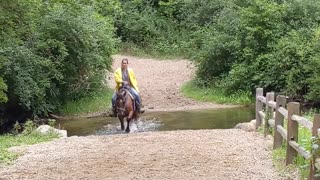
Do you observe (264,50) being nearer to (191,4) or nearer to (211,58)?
(211,58)

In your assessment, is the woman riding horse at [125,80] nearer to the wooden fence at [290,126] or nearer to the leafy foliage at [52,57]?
the leafy foliage at [52,57]

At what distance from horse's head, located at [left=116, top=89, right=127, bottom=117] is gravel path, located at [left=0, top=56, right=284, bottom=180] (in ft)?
10.9

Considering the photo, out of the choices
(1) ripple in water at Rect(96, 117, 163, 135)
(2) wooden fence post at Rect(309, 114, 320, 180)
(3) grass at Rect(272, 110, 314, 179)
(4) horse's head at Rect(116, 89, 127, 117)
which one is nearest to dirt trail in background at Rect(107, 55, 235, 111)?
(1) ripple in water at Rect(96, 117, 163, 135)

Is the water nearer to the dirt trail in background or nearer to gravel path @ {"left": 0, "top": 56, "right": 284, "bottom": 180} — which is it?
the dirt trail in background

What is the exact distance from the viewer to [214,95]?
25.8m

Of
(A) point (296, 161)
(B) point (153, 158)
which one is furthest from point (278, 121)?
(B) point (153, 158)

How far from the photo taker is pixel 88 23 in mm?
22875

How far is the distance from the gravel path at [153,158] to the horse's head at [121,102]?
332 centimetres

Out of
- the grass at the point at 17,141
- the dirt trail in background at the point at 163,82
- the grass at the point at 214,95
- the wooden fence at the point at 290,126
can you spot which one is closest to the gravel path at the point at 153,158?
the grass at the point at 17,141

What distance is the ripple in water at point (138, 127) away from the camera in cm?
1725

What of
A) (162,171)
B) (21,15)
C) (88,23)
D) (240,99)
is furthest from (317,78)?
(162,171)

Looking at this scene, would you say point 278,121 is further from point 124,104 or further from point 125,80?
point 125,80

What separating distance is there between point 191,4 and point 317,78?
1769 cm

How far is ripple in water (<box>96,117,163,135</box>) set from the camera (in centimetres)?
1725
